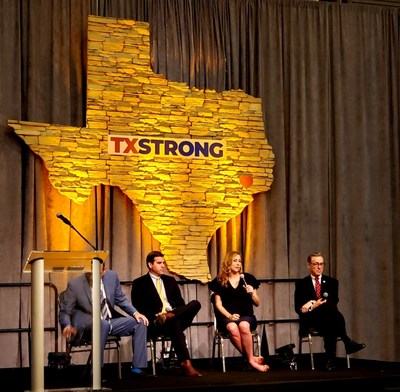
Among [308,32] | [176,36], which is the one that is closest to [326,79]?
[308,32]

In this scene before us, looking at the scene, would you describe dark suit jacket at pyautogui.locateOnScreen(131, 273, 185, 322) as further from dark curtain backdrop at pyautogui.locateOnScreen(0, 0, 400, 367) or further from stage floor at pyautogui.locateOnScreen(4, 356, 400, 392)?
dark curtain backdrop at pyautogui.locateOnScreen(0, 0, 400, 367)

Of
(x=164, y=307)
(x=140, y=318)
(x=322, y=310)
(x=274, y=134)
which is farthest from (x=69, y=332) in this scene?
(x=274, y=134)

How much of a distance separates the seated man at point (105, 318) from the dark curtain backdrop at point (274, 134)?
3.58 ft

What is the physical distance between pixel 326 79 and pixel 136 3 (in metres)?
2.29

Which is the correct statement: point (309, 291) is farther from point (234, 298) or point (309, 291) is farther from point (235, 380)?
point (235, 380)

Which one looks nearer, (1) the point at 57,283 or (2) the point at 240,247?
(1) the point at 57,283

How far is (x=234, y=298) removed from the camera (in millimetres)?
7648

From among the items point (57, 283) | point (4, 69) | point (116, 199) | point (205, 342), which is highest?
point (4, 69)

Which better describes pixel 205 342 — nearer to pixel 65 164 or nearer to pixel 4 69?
pixel 65 164

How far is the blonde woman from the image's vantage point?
7.43m

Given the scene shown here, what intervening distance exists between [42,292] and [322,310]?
2.92m

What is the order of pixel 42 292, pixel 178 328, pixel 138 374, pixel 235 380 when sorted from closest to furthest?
1. pixel 42 292
2. pixel 235 380
3. pixel 138 374
4. pixel 178 328

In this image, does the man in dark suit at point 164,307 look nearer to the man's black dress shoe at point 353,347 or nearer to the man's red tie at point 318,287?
the man's red tie at point 318,287

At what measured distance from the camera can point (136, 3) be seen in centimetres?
888
